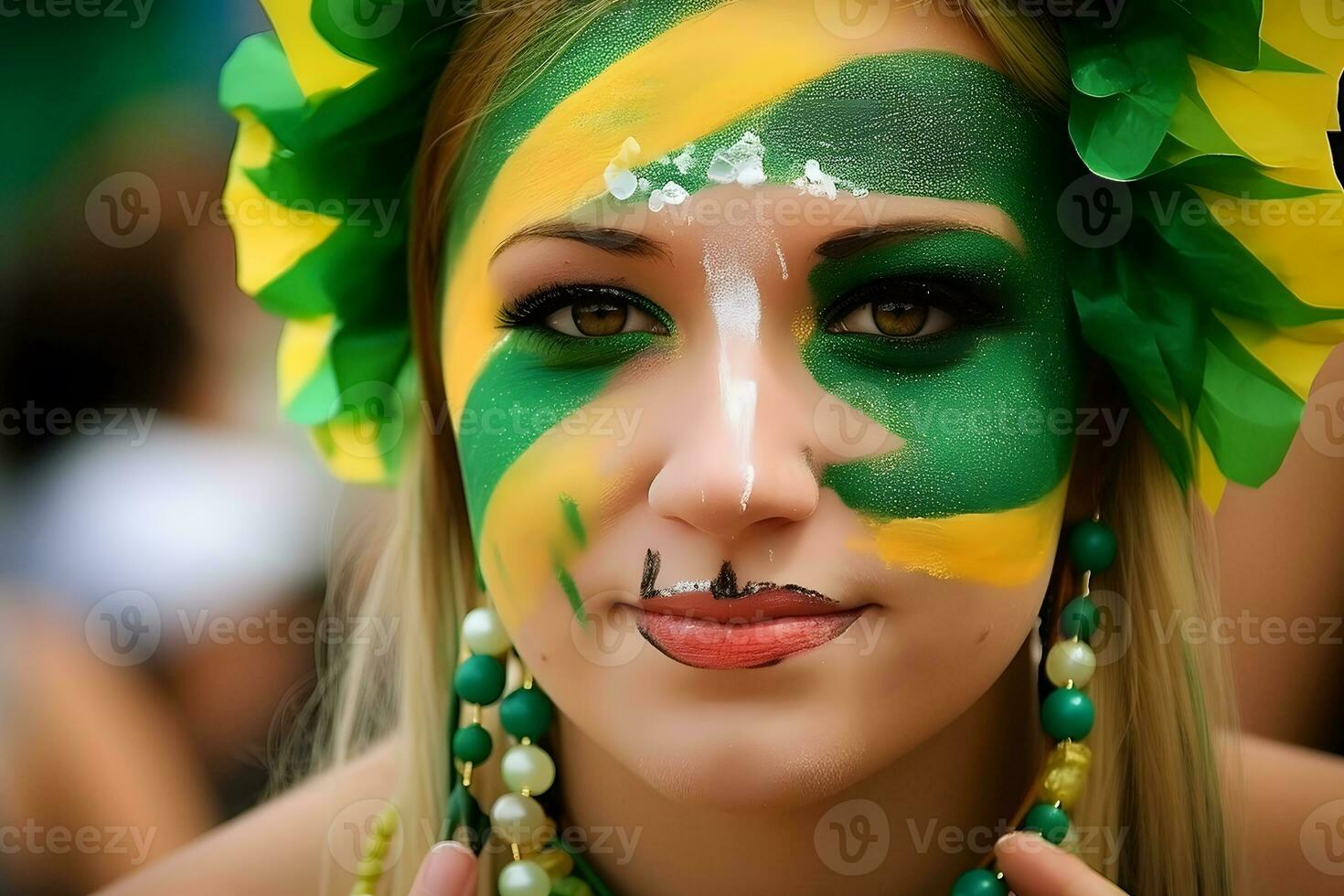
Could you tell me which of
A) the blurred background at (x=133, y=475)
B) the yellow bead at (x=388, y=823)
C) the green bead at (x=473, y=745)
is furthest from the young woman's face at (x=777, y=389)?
the blurred background at (x=133, y=475)

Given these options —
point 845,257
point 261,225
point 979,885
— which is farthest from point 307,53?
point 979,885

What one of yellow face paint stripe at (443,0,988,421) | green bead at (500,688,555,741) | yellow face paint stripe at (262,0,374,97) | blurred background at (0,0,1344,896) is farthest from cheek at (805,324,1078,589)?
blurred background at (0,0,1344,896)

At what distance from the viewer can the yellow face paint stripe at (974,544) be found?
995mm

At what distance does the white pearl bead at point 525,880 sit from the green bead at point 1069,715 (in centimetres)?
52

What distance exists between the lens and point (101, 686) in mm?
2039

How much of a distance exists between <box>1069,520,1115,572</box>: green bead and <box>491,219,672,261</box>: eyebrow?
20.5 inches

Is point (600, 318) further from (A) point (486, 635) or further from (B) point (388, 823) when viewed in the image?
(B) point (388, 823)

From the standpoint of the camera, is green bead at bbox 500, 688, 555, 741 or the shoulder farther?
the shoulder

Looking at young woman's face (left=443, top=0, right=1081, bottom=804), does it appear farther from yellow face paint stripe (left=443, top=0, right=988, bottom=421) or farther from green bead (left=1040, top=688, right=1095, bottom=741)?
green bead (left=1040, top=688, right=1095, bottom=741)

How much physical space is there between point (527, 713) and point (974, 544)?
497 millimetres

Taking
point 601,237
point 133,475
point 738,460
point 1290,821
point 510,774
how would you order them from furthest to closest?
point 133,475 < point 1290,821 < point 510,774 < point 601,237 < point 738,460

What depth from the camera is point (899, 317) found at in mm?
1055

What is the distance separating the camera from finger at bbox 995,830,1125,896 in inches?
42.2

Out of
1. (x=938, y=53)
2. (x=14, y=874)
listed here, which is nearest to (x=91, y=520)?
(x=14, y=874)
